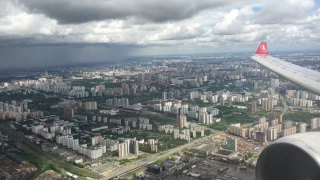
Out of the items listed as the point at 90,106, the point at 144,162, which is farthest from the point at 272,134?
the point at 90,106

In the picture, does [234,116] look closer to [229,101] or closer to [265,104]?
[265,104]

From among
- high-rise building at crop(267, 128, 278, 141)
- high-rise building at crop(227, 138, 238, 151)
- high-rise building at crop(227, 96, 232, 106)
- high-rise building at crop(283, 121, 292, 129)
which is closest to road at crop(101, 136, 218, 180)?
high-rise building at crop(227, 138, 238, 151)

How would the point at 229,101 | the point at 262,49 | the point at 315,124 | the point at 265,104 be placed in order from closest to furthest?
the point at 262,49 → the point at 315,124 → the point at 265,104 → the point at 229,101

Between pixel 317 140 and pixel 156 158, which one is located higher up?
pixel 317 140

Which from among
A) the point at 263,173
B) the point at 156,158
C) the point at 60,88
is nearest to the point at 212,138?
the point at 156,158

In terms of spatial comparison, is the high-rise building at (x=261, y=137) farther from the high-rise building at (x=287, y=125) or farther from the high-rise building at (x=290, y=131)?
the high-rise building at (x=287, y=125)

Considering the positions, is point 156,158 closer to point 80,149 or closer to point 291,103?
point 80,149

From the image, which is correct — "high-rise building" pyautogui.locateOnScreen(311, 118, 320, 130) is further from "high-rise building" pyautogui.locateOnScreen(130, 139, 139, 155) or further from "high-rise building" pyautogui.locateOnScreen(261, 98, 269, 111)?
"high-rise building" pyautogui.locateOnScreen(130, 139, 139, 155)

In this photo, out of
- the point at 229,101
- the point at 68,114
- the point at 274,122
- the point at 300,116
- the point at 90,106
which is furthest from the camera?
the point at 90,106
